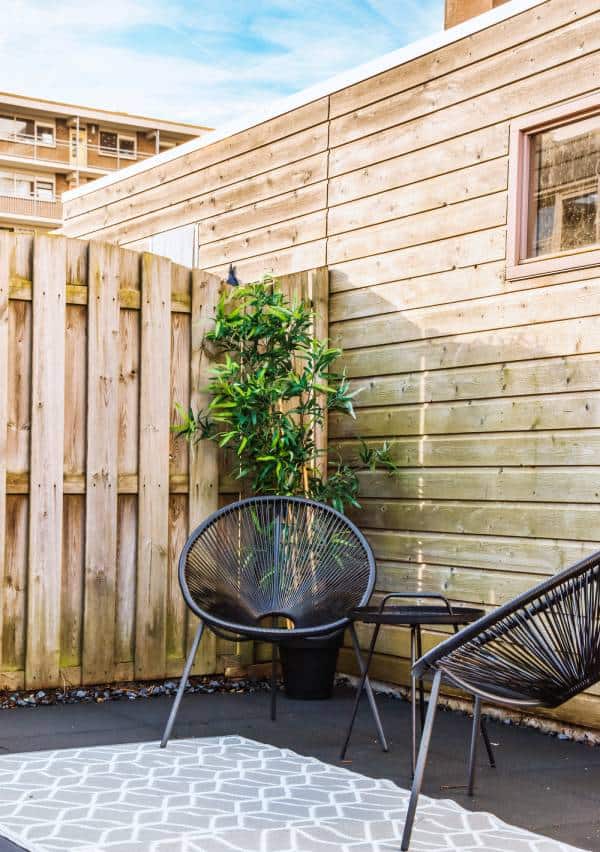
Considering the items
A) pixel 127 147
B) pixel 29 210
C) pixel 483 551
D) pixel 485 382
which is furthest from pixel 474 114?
pixel 127 147

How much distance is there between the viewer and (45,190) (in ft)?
119

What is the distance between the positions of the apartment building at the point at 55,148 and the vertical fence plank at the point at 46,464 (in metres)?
31.4

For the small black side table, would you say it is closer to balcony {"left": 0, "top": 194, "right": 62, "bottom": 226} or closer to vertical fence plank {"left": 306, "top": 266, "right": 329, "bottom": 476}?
vertical fence plank {"left": 306, "top": 266, "right": 329, "bottom": 476}

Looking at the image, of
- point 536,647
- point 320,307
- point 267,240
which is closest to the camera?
point 536,647

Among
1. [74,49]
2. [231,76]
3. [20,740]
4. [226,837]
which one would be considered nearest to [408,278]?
[20,740]

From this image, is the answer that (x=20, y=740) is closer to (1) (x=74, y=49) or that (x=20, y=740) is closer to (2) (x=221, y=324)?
(2) (x=221, y=324)

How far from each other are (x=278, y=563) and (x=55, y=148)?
109 feet

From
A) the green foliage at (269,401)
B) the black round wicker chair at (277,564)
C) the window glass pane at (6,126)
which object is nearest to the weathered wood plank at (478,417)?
the green foliage at (269,401)

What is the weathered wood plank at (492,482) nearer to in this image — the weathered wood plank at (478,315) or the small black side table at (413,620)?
the weathered wood plank at (478,315)

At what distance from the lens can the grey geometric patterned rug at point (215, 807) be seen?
2.79 metres

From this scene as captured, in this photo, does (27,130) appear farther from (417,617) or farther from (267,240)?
(417,617)

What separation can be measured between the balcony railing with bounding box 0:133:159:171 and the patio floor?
106 ft

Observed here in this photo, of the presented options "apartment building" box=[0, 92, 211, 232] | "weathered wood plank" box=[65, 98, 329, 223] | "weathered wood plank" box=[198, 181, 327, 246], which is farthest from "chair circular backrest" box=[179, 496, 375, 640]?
"apartment building" box=[0, 92, 211, 232]

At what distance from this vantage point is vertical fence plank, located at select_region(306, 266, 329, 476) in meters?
5.41
